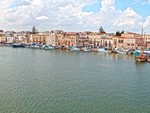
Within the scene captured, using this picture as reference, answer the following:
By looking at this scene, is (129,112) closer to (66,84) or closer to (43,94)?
(43,94)

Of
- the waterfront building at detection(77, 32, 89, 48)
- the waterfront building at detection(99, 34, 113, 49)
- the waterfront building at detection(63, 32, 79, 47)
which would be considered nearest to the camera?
the waterfront building at detection(99, 34, 113, 49)

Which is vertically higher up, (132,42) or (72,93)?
(132,42)

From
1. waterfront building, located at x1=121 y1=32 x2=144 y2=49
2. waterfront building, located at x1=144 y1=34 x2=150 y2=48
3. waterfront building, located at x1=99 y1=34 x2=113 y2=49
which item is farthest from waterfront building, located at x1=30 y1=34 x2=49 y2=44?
waterfront building, located at x1=144 y1=34 x2=150 y2=48

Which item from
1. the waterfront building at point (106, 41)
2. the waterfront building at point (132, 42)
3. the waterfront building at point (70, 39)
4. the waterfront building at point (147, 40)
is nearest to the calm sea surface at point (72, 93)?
the waterfront building at point (132, 42)

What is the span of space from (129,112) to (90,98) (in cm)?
322

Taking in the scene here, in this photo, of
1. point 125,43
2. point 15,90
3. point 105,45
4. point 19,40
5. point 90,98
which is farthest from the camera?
point 19,40

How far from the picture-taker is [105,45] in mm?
81375

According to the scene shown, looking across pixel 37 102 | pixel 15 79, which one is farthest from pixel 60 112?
pixel 15 79

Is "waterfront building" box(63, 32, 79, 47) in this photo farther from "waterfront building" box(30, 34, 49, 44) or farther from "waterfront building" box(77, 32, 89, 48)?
"waterfront building" box(30, 34, 49, 44)

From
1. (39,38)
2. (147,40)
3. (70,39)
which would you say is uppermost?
(39,38)

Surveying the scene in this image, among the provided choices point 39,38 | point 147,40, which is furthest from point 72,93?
point 39,38

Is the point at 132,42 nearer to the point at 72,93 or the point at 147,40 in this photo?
the point at 147,40

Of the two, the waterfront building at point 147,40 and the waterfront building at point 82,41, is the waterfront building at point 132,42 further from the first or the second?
the waterfront building at point 82,41

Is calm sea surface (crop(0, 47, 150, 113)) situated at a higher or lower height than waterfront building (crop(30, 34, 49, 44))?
lower
